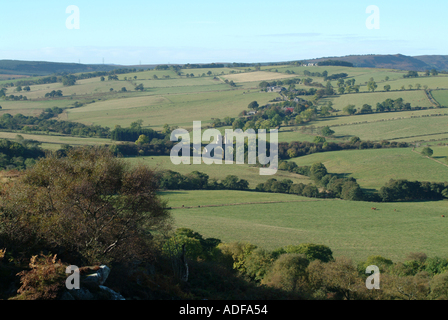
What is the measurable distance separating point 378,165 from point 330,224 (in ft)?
120

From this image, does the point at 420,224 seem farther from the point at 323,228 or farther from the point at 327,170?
the point at 327,170

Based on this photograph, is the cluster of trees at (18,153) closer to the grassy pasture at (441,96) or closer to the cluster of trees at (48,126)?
the cluster of trees at (48,126)

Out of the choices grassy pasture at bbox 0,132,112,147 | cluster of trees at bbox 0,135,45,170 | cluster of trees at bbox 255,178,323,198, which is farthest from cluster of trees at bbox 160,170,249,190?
grassy pasture at bbox 0,132,112,147

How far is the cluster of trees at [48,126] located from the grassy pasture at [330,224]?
54.8 meters

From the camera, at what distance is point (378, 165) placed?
78438 millimetres

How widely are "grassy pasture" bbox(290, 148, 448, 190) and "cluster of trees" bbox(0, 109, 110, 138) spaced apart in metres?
57.5

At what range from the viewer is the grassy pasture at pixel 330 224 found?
39188 mm

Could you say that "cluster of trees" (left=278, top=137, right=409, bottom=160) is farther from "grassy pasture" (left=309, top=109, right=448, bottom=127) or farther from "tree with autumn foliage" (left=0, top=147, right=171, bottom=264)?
"tree with autumn foliage" (left=0, top=147, right=171, bottom=264)

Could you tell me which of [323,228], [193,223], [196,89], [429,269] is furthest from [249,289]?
[196,89]

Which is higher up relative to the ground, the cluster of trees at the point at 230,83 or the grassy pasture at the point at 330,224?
the cluster of trees at the point at 230,83

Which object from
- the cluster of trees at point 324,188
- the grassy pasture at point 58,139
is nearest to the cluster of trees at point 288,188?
the cluster of trees at point 324,188

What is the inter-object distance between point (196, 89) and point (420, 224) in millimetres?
131303

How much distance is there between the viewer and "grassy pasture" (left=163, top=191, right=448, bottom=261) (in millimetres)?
39188

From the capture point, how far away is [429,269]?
3072 centimetres
